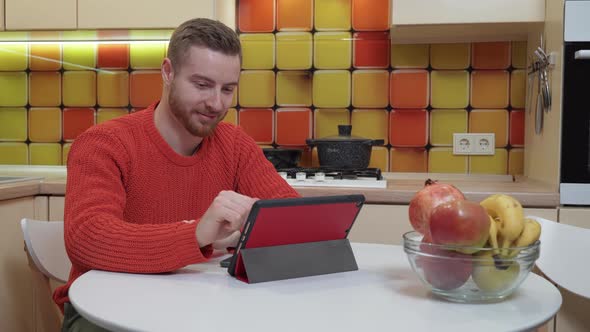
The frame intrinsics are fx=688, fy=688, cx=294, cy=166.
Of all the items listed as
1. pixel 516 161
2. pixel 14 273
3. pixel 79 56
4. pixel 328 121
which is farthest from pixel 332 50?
pixel 14 273

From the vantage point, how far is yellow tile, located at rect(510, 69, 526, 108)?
9.23 ft

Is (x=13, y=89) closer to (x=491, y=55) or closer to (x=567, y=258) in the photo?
(x=491, y=55)

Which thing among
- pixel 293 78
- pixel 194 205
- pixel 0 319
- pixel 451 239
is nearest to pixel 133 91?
pixel 293 78

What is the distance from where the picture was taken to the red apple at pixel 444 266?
1021 millimetres

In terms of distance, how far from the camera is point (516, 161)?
2.84 metres

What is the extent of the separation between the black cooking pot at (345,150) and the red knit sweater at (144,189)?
0.85 m

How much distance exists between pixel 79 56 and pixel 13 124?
17.3 inches

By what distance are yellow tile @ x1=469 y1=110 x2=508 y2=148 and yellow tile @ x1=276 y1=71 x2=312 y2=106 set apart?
69 centimetres

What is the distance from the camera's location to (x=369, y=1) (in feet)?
9.43

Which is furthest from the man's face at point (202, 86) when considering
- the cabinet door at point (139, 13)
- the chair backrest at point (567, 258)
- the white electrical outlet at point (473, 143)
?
the white electrical outlet at point (473, 143)

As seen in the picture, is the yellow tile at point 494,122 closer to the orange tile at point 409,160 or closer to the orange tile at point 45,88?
the orange tile at point 409,160

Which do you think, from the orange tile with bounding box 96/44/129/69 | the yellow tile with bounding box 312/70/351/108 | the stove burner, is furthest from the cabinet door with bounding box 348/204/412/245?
the orange tile with bounding box 96/44/129/69

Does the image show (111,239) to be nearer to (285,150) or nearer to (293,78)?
(285,150)

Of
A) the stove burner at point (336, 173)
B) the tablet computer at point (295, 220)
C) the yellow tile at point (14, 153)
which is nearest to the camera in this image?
the tablet computer at point (295, 220)
